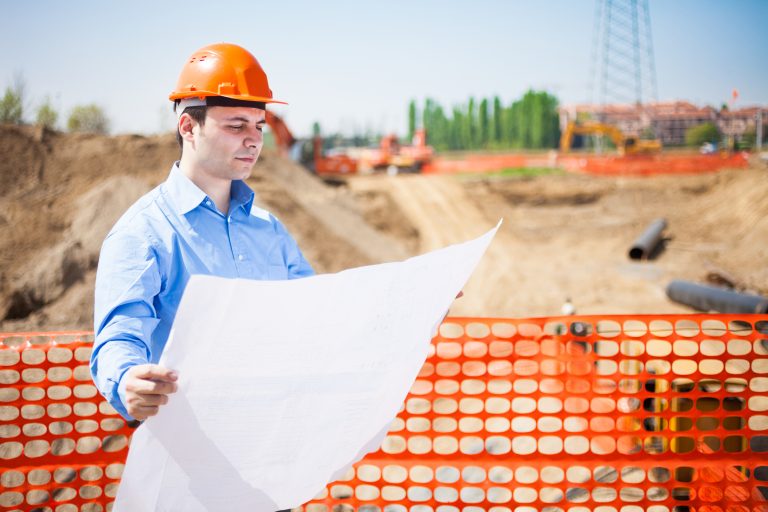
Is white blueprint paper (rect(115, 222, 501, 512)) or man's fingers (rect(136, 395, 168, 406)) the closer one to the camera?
man's fingers (rect(136, 395, 168, 406))

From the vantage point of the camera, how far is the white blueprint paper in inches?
59.0

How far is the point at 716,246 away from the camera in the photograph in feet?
67.4

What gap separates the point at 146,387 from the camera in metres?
1.38

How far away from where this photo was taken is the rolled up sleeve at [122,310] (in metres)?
1.47

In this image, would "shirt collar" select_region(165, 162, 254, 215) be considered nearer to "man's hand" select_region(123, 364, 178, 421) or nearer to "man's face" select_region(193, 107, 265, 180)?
"man's face" select_region(193, 107, 265, 180)

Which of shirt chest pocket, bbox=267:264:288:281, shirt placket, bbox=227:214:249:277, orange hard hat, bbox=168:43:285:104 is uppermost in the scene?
orange hard hat, bbox=168:43:285:104

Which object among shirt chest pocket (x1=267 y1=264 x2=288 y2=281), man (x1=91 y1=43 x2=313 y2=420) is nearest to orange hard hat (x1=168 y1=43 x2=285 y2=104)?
man (x1=91 y1=43 x2=313 y2=420)

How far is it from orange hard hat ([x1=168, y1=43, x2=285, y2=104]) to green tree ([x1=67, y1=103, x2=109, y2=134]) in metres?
31.1

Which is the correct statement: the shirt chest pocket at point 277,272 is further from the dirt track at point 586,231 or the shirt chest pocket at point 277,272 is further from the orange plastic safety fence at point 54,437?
the dirt track at point 586,231

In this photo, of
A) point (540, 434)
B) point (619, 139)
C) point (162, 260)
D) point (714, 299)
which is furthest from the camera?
point (619, 139)

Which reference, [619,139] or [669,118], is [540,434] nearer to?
[669,118]

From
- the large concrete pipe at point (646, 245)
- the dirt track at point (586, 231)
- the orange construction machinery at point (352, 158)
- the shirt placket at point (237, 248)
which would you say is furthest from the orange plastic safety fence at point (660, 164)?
the shirt placket at point (237, 248)

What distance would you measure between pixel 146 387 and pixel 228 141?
2.58 ft

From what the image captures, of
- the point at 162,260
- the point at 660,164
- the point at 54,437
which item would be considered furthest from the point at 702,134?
the point at 162,260
